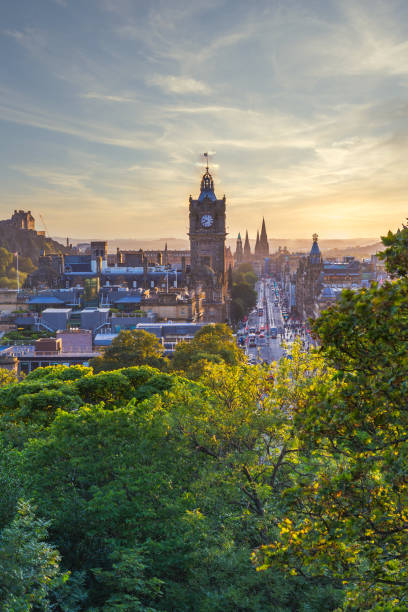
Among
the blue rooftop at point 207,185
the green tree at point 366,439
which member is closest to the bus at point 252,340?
the blue rooftop at point 207,185

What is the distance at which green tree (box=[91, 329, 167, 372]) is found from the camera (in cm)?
5669

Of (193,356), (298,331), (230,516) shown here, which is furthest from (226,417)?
(298,331)

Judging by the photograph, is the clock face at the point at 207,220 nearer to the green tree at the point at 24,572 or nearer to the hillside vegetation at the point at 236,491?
the hillside vegetation at the point at 236,491

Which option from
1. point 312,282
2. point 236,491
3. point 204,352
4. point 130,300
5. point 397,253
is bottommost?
point 236,491

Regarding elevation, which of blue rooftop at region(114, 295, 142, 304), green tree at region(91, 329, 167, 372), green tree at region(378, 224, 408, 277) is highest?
green tree at region(378, 224, 408, 277)

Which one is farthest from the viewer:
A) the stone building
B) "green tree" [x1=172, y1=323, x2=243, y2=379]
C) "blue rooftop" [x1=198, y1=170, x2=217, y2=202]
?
the stone building

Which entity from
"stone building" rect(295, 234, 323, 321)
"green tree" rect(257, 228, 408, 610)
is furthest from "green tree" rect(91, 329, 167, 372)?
"stone building" rect(295, 234, 323, 321)

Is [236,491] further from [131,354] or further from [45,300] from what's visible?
[45,300]

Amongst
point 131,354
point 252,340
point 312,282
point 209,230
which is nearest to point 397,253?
point 131,354

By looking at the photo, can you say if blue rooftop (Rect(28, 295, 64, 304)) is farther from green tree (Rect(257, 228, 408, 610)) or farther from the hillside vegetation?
green tree (Rect(257, 228, 408, 610))

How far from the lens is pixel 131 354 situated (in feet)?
187

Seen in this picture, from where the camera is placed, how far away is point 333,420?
34.7 feet

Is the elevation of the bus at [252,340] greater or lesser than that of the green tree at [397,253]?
lesser

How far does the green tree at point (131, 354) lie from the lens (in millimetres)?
56688
